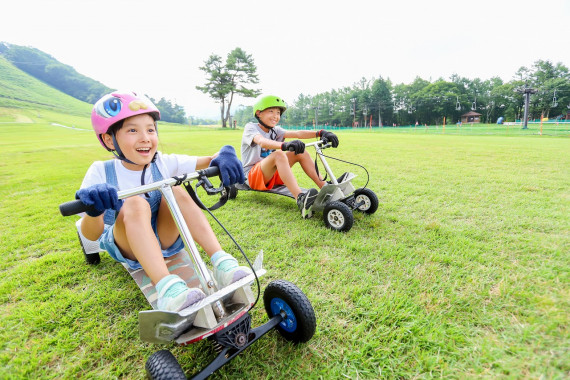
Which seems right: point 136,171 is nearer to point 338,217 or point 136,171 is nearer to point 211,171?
point 211,171

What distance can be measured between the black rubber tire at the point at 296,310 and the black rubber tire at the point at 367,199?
2.11 meters

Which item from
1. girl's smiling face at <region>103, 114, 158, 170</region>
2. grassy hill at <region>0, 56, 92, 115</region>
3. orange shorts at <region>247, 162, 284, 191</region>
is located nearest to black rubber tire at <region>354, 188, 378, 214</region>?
orange shorts at <region>247, 162, 284, 191</region>

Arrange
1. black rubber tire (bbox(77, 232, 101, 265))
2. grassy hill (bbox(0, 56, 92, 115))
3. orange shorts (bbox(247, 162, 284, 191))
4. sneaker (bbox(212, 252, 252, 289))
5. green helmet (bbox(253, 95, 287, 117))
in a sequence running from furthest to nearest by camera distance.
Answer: grassy hill (bbox(0, 56, 92, 115)), orange shorts (bbox(247, 162, 284, 191)), green helmet (bbox(253, 95, 287, 117)), black rubber tire (bbox(77, 232, 101, 265)), sneaker (bbox(212, 252, 252, 289))

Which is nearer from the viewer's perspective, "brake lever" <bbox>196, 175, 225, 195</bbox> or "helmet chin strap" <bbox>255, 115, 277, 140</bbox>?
"brake lever" <bbox>196, 175, 225, 195</bbox>

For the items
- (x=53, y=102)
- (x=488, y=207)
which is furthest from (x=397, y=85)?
(x=53, y=102)

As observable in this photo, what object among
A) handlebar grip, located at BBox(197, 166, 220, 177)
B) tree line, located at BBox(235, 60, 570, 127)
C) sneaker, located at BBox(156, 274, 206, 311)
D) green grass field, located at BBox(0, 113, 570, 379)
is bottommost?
green grass field, located at BBox(0, 113, 570, 379)

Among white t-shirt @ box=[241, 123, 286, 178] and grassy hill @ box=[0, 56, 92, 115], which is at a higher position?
grassy hill @ box=[0, 56, 92, 115]

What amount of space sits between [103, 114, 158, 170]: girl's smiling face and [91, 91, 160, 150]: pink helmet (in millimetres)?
48

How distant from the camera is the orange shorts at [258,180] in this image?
12.5 feet

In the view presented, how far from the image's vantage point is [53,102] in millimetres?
66188

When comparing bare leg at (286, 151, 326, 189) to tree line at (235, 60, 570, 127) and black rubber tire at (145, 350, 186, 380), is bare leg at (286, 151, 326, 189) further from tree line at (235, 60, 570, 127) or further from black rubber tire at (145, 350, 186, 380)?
tree line at (235, 60, 570, 127)

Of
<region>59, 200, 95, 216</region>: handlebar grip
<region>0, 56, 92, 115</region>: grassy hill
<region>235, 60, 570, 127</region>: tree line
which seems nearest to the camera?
<region>59, 200, 95, 216</region>: handlebar grip

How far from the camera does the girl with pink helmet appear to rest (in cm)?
144

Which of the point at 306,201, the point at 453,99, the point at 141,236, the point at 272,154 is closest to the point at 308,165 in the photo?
the point at 272,154
